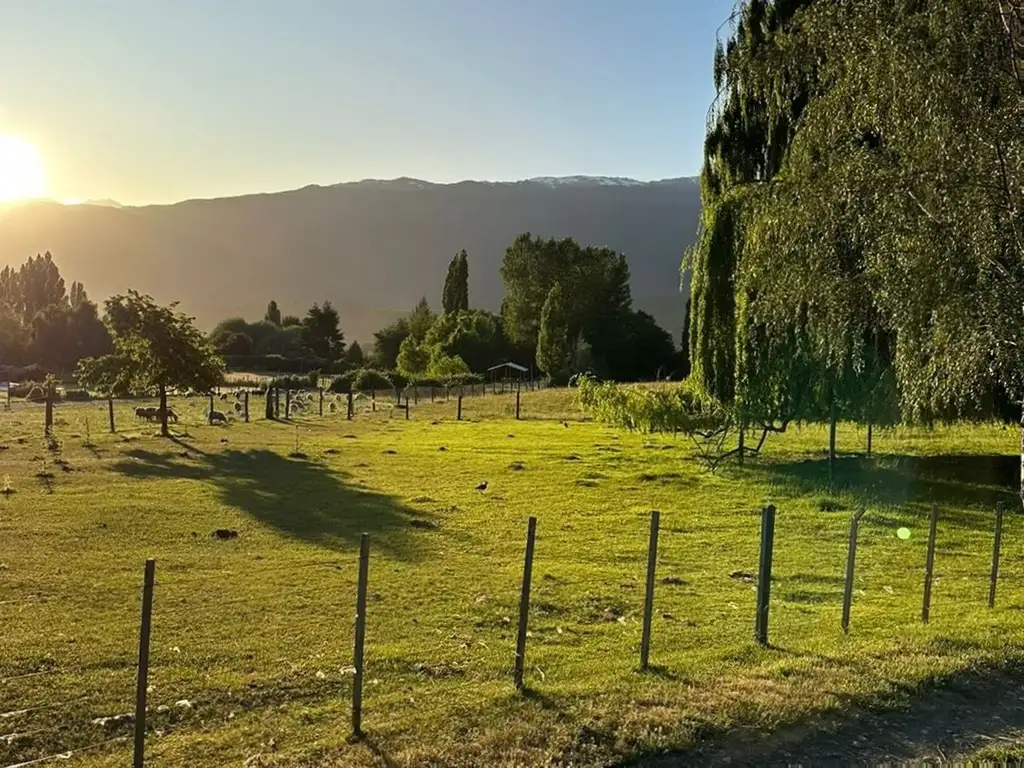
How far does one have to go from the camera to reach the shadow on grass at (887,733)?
5.17m

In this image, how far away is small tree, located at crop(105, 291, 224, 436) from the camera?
29.7 m

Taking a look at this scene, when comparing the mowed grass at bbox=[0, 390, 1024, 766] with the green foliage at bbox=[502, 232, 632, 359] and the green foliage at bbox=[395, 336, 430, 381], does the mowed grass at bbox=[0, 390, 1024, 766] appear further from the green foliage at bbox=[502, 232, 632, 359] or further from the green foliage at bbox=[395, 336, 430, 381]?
the green foliage at bbox=[502, 232, 632, 359]

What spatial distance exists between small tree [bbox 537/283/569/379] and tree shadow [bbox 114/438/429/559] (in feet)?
161

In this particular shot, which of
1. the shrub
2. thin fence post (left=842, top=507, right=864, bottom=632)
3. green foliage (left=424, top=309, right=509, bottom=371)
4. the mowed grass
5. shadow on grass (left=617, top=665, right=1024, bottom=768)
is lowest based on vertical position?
the shrub

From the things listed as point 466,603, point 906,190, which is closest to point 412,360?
point 466,603

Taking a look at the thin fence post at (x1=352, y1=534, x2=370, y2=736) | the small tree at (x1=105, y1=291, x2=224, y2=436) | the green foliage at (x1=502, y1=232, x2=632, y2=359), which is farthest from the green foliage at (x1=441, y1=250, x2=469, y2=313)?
the thin fence post at (x1=352, y1=534, x2=370, y2=736)

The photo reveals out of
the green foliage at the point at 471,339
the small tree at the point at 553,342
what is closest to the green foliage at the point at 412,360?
the green foliage at the point at 471,339

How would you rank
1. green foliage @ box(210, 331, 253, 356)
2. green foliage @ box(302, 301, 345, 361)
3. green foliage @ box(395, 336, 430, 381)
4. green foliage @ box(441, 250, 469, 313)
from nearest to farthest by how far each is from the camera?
1. green foliage @ box(395, 336, 430, 381)
2. green foliage @ box(210, 331, 253, 356)
3. green foliage @ box(441, 250, 469, 313)
4. green foliage @ box(302, 301, 345, 361)

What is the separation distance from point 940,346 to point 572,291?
2884 inches

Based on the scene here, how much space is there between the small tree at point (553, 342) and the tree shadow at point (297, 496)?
161ft

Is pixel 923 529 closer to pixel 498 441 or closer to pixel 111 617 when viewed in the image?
pixel 111 617

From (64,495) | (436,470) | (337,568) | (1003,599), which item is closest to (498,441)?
(436,470)

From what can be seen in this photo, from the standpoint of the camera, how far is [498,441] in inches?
1123

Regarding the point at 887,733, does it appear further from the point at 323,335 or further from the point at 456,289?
the point at 323,335
